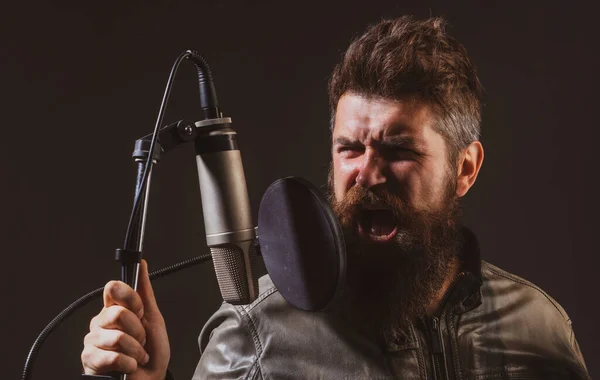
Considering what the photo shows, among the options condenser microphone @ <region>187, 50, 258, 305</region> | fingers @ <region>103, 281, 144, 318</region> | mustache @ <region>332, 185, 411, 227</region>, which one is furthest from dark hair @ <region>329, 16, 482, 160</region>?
fingers @ <region>103, 281, 144, 318</region>

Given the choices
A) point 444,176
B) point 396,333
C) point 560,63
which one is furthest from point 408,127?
point 560,63

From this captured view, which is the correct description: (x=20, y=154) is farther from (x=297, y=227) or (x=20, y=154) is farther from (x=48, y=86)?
(x=297, y=227)

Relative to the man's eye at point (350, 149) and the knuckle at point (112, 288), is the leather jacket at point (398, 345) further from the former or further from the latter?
the knuckle at point (112, 288)

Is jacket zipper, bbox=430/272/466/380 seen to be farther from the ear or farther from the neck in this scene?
the ear

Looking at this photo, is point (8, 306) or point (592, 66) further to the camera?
point (592, 66)

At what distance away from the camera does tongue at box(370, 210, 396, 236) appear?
213 cm

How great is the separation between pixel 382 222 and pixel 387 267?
0.12 metres

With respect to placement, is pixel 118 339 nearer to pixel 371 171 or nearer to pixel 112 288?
pixel 112 288

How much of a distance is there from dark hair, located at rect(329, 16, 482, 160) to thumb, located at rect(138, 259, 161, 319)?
Answer: 850 mm

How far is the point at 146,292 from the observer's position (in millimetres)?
1583

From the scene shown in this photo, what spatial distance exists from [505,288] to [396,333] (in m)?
0.43

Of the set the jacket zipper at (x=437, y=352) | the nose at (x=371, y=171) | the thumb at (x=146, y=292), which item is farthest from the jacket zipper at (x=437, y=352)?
the thumb at (x=146, y=292)

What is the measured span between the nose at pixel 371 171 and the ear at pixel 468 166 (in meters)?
0.36

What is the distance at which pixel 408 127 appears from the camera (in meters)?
2.13
